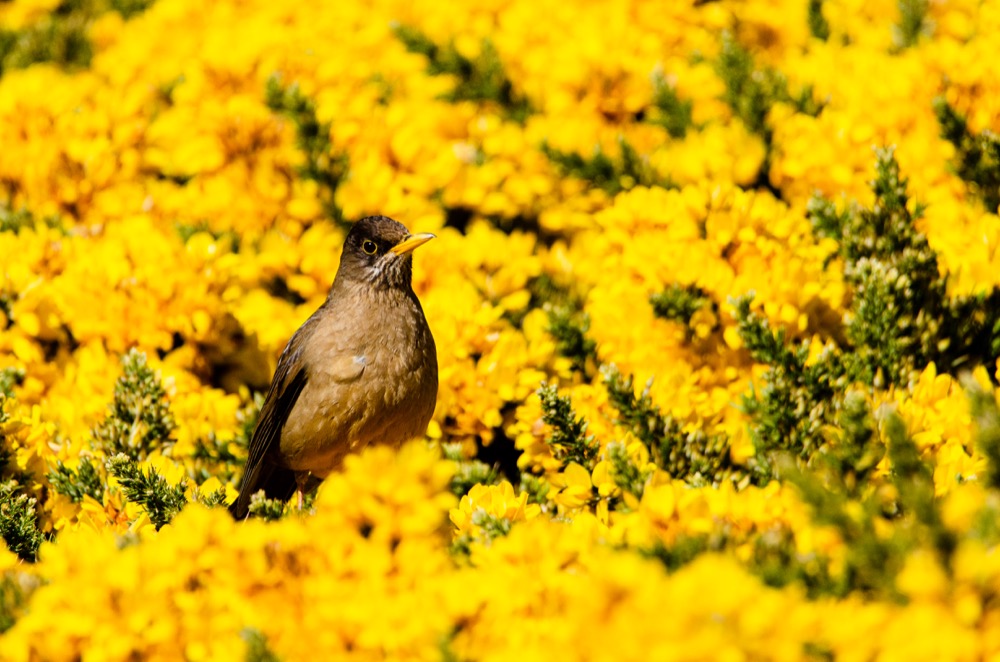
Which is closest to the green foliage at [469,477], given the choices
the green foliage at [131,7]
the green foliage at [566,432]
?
the green foliage at [566,432]

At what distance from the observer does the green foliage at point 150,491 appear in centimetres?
307

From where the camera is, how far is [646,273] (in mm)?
3740

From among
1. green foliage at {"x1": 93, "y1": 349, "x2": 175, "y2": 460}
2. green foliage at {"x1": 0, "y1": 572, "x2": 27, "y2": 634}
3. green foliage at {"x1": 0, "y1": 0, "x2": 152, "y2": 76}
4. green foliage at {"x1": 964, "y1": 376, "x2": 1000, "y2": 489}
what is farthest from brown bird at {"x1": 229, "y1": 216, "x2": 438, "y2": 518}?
green foliage at {"x1": 0, "y1": 0, "x2": 152, "y2": 76}

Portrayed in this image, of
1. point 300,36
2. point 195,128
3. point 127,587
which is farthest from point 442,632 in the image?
point 300,36

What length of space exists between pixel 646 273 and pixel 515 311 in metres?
0.63

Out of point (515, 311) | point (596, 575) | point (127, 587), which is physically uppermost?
point (596, 575)

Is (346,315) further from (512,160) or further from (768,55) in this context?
(768,55)

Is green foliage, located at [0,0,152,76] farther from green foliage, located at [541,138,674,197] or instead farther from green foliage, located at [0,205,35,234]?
green foliage, located at [541,138,674,197]

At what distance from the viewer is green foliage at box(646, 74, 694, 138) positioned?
4.80 metres

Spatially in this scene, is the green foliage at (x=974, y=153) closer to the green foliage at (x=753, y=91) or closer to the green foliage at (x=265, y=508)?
the green foliage at (x=753, y=91)

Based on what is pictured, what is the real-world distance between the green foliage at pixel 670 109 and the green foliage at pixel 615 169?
1.27 feet

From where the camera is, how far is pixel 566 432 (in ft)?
10.8

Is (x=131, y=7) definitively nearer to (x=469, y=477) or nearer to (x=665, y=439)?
(x=469, y=477)

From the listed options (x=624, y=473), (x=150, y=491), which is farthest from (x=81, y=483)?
(x=624, y=473)
